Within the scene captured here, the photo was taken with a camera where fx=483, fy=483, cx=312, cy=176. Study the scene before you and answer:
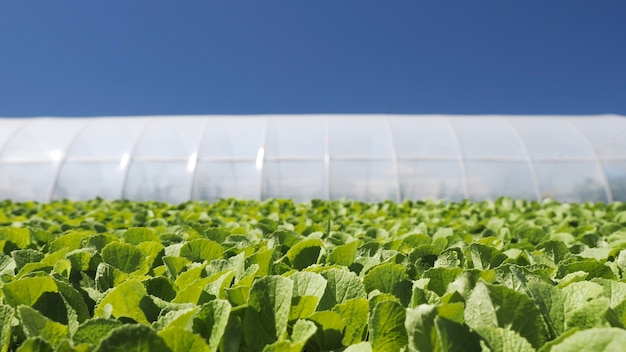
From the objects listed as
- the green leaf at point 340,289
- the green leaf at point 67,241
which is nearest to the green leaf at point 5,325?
the green leaf at point 340,289

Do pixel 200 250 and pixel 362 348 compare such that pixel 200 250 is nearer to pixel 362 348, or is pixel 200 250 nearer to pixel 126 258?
pixel 126 258

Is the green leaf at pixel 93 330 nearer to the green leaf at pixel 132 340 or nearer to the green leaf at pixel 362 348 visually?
the green leaf at pixel 132 340

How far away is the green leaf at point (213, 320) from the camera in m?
0.93

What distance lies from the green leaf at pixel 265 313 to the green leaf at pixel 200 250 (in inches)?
30.8

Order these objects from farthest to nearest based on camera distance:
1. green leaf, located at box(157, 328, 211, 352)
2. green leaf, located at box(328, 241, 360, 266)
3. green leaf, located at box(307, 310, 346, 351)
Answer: green leaf, located at box(328, 241, 360, 266) → green leaf, located at box(307, 310, 346, 351) → green leaf, located at box(157, 328, 211, 352)

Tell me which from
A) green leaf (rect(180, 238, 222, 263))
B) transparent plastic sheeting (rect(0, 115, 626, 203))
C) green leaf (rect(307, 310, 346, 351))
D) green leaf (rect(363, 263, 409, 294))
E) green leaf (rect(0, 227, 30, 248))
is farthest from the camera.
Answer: transparent plastic sheeting (rect(0, 115, 626, 203))

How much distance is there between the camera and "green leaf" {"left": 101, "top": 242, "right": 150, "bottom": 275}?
1.62 metres

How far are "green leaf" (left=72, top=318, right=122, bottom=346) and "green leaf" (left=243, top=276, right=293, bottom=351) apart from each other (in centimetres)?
27

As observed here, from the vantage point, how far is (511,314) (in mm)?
937

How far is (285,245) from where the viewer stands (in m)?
2.03

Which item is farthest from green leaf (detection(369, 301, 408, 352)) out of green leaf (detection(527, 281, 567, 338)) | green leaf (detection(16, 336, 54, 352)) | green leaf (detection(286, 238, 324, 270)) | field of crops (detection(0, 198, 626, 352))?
green leaf (detection(286, 238, 324, 270))

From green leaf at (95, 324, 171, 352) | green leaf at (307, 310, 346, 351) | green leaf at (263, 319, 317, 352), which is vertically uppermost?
green leaf at (95, 324, 171, 352)

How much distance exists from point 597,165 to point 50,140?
12.5 metres

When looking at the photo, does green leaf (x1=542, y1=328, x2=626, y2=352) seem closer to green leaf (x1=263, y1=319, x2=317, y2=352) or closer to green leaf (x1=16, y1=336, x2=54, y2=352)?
green leaf (x1=263, y1=319, x2=317, y2=352)
